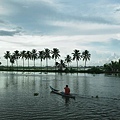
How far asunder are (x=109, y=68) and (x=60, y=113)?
15741 cm

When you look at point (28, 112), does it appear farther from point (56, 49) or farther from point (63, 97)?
point (56, 49)

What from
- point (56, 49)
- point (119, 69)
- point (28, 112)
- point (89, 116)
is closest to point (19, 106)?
point (28, 112)

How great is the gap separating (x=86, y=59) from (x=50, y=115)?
151 metres

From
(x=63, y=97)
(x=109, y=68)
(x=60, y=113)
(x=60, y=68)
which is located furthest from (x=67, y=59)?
(x=60, y=113)

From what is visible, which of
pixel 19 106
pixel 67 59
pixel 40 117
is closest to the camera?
pixel 40 117

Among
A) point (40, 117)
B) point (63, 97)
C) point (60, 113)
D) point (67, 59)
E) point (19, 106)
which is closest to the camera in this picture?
point (40, 117)

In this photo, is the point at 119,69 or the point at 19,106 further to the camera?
the point at 119,69

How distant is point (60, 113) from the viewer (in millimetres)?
28953

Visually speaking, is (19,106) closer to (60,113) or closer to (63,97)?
(60,113)

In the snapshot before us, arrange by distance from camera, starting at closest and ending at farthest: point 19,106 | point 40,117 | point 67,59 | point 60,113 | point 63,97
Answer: point 40,117, point 60,113, point 19,106, point 63,97, point 67,59

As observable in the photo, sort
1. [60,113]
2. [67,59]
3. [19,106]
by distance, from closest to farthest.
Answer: [60,113], [19,106], [67,59]

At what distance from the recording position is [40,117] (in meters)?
26.8

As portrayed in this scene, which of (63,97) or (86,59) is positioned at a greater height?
(86,59)

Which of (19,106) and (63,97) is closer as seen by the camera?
(19,106)
